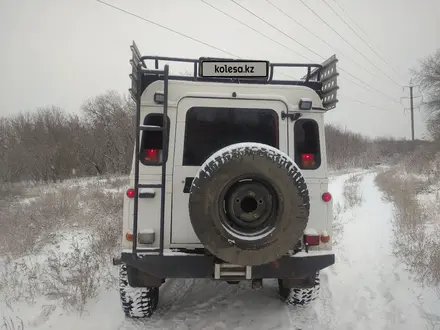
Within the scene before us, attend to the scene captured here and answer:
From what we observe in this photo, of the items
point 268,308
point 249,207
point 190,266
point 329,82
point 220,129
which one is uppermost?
point 329,82

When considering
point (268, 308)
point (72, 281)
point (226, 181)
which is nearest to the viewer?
point (226, 181)

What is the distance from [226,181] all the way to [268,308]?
206 centimetres

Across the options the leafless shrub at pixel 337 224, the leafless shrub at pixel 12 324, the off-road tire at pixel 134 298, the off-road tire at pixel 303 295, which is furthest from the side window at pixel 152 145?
the leafless shrub at pixel 337 224

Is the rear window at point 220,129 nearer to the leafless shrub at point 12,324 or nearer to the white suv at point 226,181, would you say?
the white suv at point 226,181

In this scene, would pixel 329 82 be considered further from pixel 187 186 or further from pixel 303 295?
pixel 303 295

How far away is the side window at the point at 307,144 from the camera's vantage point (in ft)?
13.0

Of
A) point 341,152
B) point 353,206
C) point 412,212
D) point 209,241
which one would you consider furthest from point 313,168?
point 341,152

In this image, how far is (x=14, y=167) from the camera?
31094 millimetres

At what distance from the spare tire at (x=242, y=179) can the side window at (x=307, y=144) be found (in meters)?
0.88

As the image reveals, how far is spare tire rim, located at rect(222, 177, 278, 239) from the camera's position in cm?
317

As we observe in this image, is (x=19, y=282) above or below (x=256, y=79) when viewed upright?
below

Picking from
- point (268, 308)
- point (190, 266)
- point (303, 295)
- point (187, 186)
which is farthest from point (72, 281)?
point (303, 295)

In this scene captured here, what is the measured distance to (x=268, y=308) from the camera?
4277 millimetres

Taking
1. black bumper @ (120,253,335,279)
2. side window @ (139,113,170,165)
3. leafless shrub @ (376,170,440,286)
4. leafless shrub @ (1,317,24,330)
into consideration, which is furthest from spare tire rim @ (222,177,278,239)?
leafless shrub @ (376,170,440,286)
